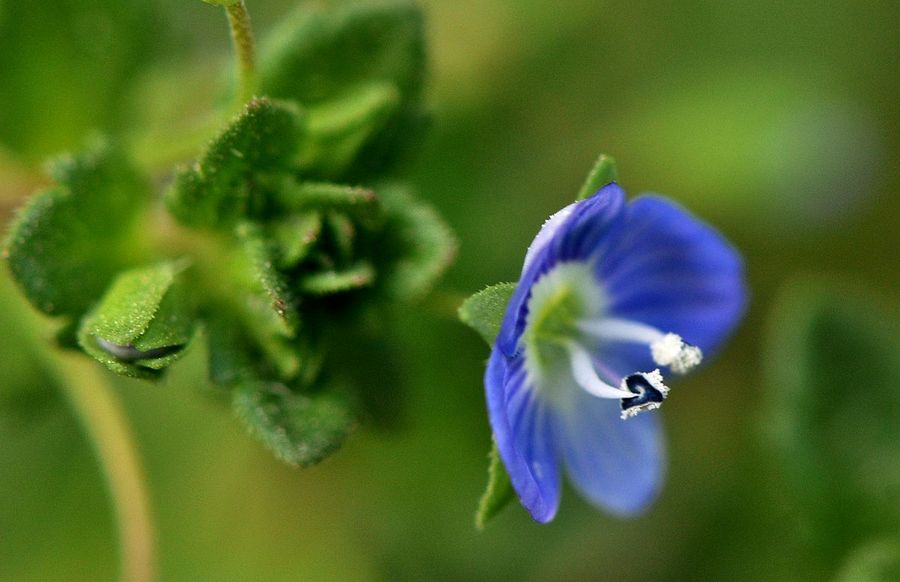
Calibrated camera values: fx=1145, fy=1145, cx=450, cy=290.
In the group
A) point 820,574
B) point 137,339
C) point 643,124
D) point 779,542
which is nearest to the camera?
point 137,339

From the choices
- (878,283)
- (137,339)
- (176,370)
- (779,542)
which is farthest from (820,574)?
(137,339)

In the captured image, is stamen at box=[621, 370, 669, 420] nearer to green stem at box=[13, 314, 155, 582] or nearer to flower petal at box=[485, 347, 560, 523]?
flower petal at box=[485, 347, 560, 523]

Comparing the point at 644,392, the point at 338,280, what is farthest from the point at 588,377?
the point at 338,280

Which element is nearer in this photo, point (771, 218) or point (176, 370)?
point (176, 370)

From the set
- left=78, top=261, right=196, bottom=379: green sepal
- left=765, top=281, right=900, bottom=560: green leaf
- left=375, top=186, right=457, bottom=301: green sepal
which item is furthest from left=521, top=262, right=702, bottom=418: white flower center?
left=765, top=281, right=900, bottom=560: green leaf

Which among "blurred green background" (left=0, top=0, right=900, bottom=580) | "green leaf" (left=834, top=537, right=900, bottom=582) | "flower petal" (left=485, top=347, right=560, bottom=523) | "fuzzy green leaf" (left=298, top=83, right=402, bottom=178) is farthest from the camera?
"blurred green background" (left=0, top=0, right=900, bottom=580)

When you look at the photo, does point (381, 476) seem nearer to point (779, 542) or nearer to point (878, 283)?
point (779, 542)

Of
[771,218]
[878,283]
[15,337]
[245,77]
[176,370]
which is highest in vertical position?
[245,77]
